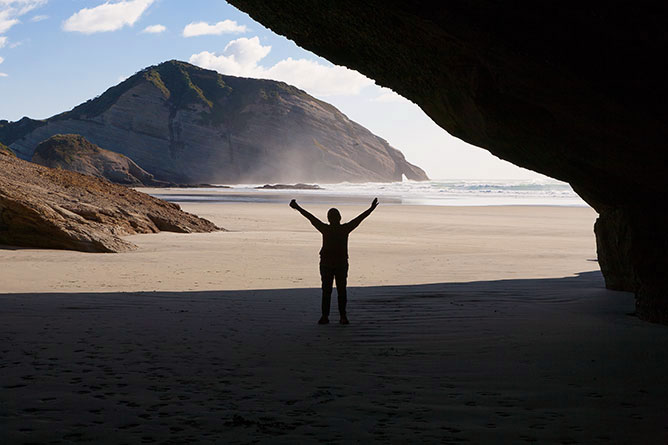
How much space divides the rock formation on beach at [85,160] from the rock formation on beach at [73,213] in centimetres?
5532

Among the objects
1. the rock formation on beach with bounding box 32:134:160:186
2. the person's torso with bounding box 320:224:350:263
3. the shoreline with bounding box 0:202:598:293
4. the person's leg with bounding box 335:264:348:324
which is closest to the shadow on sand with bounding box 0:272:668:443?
the person's leg with bounding box 335:264:348:324

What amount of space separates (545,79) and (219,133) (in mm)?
115542

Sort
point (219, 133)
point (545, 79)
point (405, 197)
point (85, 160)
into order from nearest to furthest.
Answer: point (545, 79) → point (405, 197) → point (85, 160) → point (219, 133)

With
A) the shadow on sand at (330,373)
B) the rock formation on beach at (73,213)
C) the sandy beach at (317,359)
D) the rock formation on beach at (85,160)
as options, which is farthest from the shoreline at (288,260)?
the rock formation on beach at (85,160)

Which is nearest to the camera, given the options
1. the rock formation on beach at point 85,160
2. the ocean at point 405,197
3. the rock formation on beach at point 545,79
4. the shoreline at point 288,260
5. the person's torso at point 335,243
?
the rock formation on beach at point 545,79

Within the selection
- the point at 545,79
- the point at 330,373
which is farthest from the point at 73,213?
the point at 545,79

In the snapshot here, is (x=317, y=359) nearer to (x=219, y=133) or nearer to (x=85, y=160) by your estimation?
(x=85, y=160)

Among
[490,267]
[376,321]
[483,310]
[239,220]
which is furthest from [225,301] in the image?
[239,220]

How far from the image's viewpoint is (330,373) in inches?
185

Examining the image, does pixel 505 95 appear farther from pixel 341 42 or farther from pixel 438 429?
pixel 438 429

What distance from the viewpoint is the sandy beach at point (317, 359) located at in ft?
11.4

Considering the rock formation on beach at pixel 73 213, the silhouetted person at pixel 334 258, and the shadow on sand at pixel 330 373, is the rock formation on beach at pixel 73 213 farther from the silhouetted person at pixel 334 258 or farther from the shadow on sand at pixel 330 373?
the silhouetted person at pixel 334 258

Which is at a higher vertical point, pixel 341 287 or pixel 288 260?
pixel 288 260

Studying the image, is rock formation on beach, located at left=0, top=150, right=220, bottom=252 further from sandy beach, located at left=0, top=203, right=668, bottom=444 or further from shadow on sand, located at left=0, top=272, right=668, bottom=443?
shadow on sand, located at left=0, top=272, right=668, bottom=443
